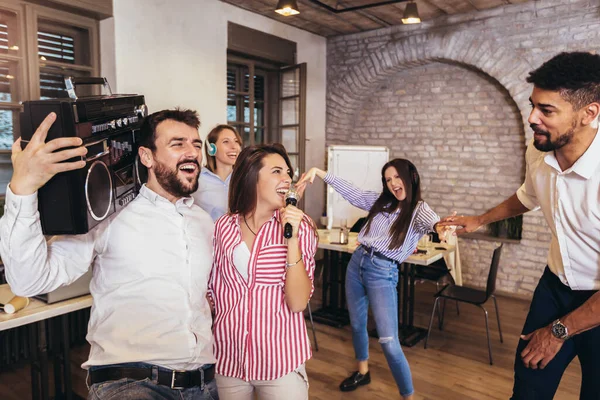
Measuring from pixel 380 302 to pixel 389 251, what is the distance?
31 centimetres

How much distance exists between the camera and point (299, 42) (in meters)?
5.92

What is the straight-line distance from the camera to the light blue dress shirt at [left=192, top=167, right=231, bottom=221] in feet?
9.52

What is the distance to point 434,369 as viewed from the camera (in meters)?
3.36

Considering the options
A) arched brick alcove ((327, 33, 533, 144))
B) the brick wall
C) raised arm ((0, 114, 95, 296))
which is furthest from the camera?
arched brick alcove ((327, 33, 533, 144))

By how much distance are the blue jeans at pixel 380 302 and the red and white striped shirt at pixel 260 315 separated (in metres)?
1.21

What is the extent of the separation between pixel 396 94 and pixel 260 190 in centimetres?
486

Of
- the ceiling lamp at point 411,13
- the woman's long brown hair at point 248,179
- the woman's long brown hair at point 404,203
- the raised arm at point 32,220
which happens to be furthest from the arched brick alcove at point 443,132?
the raised arm at point 32,220

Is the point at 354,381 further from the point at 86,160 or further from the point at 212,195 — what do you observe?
the point at 86,160

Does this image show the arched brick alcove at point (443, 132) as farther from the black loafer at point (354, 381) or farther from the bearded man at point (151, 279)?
the bearded man at point (151, 279)

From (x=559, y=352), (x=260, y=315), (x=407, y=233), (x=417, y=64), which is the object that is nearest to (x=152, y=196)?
(x=260, y=315)

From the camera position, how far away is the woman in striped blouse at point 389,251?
269 centimetres

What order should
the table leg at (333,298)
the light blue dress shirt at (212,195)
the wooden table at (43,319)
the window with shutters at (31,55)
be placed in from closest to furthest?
the wooden table at (43,319), the light blue dress shirt at (212,195), the window with shutters at (31,55), the table leg at (333,298)

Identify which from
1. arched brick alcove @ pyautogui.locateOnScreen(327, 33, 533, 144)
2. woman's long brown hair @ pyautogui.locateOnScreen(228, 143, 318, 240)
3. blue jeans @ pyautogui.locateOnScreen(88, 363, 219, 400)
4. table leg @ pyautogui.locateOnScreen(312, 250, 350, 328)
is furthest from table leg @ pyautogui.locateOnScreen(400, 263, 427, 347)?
blue jeans @ pyautogui.locateOnScreen(88, 363, 219, 400)

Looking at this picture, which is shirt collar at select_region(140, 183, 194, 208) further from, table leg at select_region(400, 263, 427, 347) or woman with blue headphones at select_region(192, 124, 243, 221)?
table leg at select_region(400, 263, 427, 347)
